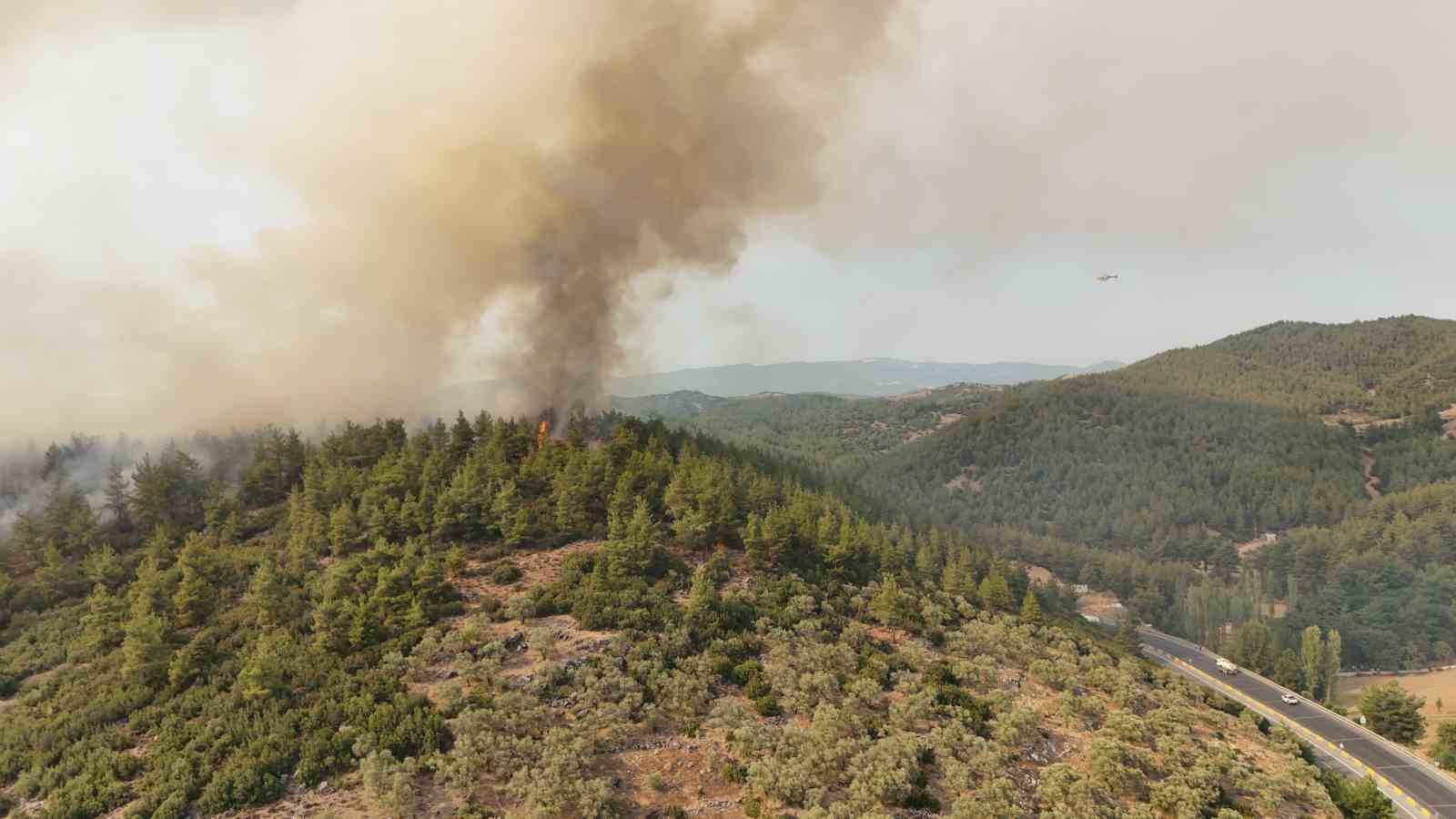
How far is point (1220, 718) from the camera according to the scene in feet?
109

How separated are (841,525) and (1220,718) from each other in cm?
2153

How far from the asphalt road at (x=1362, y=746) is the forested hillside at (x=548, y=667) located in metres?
14.2

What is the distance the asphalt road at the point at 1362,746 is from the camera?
38.3 metres

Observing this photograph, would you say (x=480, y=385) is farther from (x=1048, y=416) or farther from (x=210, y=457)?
(x=1048, y=416)

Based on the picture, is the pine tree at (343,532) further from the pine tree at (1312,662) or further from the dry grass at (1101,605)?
the dry grass at (1101,605)

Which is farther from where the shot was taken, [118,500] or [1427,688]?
[1427,688]

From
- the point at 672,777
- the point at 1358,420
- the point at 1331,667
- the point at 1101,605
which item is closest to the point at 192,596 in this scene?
the point at 672,777

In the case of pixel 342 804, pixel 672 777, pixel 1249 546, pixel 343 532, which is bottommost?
pixel 1249 546

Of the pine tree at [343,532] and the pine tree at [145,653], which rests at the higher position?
the pine tree at [343,532]

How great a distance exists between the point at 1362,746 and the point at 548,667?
57.2m

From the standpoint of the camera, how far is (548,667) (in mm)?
26750

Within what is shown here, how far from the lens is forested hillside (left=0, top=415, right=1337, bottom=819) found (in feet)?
71.3

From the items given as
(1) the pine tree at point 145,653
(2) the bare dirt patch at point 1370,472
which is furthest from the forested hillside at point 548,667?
(2) the bare dirt patch at point 1370,472

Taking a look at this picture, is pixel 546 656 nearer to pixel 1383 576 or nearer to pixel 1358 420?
pixel 1383 576
